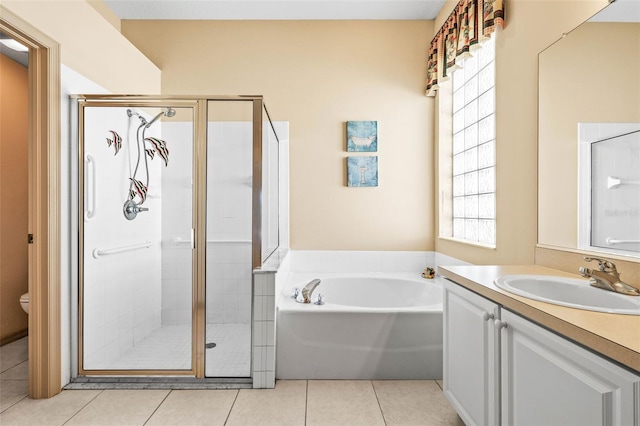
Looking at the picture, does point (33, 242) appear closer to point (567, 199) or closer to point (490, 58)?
point (567, 199)

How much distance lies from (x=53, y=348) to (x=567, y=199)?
9.36 ft

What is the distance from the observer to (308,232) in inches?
131

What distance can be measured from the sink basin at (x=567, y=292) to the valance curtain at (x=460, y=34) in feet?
A: 5.20

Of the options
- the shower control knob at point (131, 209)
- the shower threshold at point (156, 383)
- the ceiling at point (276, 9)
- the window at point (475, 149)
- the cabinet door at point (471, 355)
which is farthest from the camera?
the ceiling at point (276, 9)

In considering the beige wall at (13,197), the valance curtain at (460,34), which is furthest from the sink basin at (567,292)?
the beige wall at (13,197)

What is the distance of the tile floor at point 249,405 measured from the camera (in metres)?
1.78

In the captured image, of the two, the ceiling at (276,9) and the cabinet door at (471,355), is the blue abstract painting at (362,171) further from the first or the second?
the cabinet door at (471,355)

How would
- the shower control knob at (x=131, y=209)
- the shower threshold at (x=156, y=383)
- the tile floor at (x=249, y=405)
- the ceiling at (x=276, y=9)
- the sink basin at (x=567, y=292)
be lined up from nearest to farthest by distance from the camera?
the sink basin at (x=567, y=292) → the tile floor at (x=249, y=405) → the shower threshold at (x=156, y=383) → the shower control knob at (x=131, y=209) → the ceiling at (x=276, y=9)

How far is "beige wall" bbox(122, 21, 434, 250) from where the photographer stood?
3297 millimetres

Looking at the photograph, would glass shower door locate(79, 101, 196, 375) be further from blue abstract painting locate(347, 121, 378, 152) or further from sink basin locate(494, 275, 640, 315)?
sink basin locate(494, 275, 640, 315)

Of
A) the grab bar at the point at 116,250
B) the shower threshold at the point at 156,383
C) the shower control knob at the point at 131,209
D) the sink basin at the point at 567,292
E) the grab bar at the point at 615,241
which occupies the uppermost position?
the shower control knob at the point at 131,209

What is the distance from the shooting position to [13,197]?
9.69 feet

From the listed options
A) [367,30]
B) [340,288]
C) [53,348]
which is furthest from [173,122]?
[367,30]

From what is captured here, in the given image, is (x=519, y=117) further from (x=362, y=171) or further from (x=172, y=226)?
(x=172, y=226)
